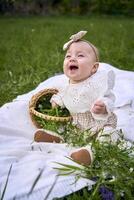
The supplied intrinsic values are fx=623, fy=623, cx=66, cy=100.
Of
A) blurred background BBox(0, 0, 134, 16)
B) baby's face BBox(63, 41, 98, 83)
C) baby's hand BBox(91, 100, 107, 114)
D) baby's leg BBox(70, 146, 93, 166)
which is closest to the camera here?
baby's leg BBox(70, 146, 93, 166)

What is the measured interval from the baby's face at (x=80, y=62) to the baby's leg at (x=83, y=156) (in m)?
0.78

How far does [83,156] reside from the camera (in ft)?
12.2

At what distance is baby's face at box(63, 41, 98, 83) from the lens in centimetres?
435

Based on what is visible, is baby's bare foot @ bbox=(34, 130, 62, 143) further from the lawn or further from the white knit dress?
the lawn

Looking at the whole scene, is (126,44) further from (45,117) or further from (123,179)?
(123,179)

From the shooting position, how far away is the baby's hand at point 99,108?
4074 mm

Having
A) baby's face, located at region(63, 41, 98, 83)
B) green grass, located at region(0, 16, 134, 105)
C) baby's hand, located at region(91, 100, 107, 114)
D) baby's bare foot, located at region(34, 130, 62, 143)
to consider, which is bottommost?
green grass, located at region(0, 16, 134, 105)

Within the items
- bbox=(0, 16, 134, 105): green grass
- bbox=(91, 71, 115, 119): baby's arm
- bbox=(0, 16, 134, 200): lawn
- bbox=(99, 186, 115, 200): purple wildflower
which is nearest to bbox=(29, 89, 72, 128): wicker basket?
bbox=(91, 71, 115, 119): baby's arm

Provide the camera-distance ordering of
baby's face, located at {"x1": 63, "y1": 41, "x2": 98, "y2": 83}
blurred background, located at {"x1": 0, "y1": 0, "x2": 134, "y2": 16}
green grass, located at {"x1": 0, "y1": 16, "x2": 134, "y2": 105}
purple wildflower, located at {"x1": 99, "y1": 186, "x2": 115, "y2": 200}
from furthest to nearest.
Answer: blurred background, located at {"x1": 0, "y1": 0, "x2": 134, "y2": 16}, green grass, located at {"x1": 0, "y1": 16, "x2": 134, "y2": 105}, baby's face, located at {"x1": 63, "y1": 41, "x2": 98, "y2": 83}, purple wildflower, located at {"x1": 99, "y1": 186, "x2": 115, "y2": 200}

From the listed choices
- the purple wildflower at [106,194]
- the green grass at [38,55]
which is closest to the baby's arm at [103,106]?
the purple wildflower at [106,194]

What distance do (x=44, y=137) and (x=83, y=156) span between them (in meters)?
0.50

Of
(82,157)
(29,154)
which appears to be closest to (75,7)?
(29,154)

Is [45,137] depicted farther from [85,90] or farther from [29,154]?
[85,90]

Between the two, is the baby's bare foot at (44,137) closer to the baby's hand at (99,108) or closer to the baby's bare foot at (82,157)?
the baby's hand at (99,108)
